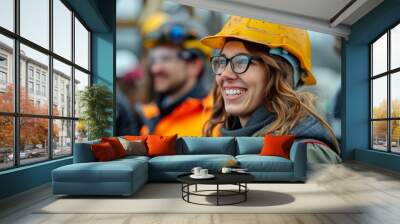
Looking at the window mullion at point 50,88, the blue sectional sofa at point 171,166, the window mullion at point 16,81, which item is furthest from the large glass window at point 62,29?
the blue sectional sofa at point 171,166

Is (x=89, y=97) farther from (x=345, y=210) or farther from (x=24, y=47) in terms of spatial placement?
(x=345, y=210)

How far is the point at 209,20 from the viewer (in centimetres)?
902

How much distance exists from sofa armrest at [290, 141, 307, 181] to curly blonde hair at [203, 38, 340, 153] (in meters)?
2.47

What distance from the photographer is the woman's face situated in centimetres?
866

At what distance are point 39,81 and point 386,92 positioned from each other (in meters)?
7.15

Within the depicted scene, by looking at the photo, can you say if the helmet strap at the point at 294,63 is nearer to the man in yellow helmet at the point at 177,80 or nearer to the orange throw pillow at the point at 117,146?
the man in yellow helmet at the point at 177,80

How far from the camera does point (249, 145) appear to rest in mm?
6945

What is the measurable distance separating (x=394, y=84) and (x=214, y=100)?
391 cm

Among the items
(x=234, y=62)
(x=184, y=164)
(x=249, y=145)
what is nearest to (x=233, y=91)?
(x=234, y=62)

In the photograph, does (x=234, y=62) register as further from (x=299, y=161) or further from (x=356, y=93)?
(x=299, y=161)

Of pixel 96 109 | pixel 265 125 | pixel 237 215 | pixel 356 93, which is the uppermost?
pixel 356 93

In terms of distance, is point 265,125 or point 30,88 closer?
point 30,88

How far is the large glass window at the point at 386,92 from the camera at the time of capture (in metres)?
8.06

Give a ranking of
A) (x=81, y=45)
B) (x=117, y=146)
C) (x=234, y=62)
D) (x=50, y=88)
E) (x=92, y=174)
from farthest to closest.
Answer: (x=234, y=62) < (x=81, y=45) < (x=50, y=88) < (x=117, y=146) < (x=92, y=174)
